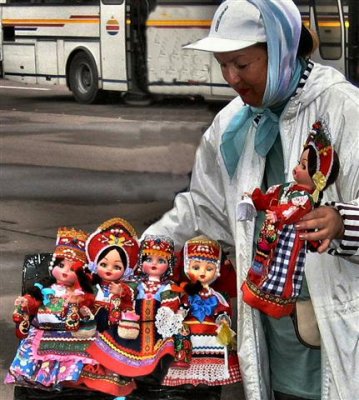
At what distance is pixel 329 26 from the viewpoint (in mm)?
14430

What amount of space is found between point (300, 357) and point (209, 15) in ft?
43.8

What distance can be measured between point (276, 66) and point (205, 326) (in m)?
0.84

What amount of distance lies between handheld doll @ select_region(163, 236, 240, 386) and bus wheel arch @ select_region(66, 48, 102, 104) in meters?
15.0

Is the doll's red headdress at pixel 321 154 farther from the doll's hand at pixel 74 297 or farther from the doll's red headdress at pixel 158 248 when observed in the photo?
the doll's hand at pixel 74 297

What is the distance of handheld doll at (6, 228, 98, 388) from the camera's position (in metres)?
2.73

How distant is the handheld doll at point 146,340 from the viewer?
2693mm

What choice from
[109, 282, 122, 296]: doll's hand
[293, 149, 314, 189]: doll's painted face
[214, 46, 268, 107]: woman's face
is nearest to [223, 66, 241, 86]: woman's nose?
[214, 46, 268, 107]: woman's face

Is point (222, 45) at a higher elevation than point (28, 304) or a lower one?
higher

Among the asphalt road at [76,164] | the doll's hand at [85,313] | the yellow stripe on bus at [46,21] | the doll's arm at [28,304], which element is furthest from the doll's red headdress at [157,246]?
the yellow stripe on bus at [46,21]

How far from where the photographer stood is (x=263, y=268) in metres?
2.48

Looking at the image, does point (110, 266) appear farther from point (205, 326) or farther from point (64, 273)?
point (205, 326)

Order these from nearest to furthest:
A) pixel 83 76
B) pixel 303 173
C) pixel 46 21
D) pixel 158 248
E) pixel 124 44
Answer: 1. pixel 303 173
2. pixel 158 248
3. pixel 124 44
4. pixel 46 21
5. pixel 83 76

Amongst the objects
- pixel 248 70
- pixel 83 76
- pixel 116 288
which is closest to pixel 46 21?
pixel 83 76

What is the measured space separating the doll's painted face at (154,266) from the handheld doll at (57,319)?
0.20 meters
